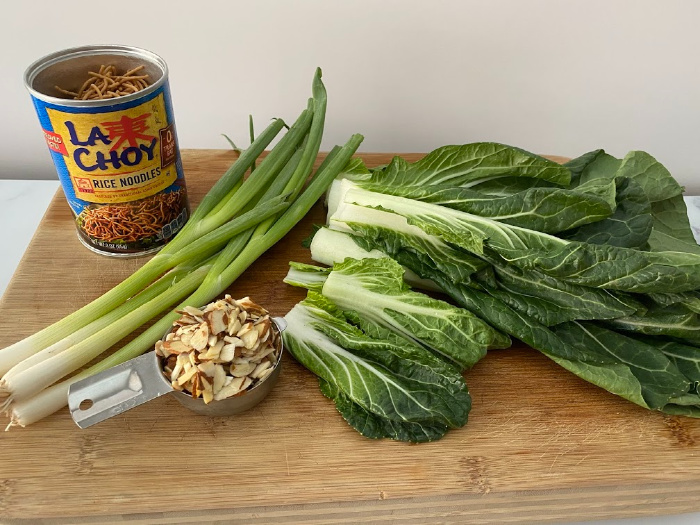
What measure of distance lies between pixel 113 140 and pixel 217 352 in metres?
0.62

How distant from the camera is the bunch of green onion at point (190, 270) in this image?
1328 mm

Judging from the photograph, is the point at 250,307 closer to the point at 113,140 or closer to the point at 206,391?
the point at 206,391

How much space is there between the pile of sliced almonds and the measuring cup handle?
0.03 m

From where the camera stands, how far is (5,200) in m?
2.22

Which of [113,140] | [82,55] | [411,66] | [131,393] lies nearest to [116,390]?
[131,393]

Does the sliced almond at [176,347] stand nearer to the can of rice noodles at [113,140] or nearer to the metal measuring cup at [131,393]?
the metal measuring cup at [131,393]

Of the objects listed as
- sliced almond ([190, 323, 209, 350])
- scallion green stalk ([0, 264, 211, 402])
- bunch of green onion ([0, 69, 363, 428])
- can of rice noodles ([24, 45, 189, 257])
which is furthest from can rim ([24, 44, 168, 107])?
sliced almond ([190, 323, 209, 350])

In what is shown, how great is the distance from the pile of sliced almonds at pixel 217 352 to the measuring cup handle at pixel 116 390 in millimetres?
29

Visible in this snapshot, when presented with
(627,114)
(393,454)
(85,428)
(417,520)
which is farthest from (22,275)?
(627,114)

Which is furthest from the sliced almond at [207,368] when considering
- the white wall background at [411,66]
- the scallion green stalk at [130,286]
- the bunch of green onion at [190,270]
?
the white wall background at [411,66]

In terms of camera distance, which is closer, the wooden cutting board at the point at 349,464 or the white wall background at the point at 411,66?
the wooden cutting board at the point at 349,464

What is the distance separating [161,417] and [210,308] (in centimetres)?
27

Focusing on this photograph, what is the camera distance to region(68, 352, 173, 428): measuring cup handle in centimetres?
121

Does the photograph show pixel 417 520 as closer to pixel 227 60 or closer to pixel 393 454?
pixel 393 454
